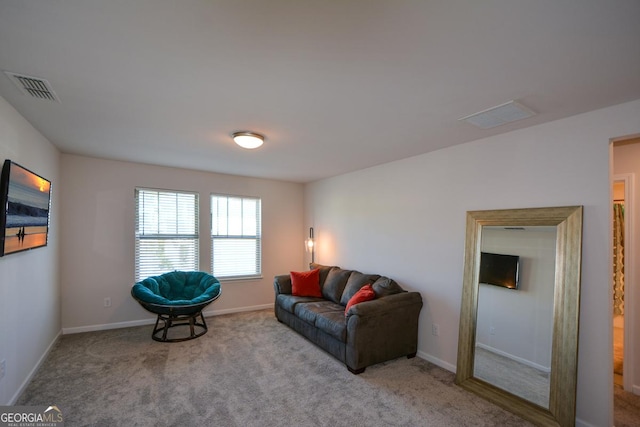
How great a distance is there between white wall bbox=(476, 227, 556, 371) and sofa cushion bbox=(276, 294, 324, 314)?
7.80ft

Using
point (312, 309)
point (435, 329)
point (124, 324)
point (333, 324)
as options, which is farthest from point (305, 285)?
point (124, 324)

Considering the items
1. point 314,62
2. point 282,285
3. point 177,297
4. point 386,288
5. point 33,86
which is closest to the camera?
point 314,62

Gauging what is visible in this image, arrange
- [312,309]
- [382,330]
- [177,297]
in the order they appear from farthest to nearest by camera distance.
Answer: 1. [177,297]
2. [312,309]
3. [382,330]

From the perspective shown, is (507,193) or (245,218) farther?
(245,218)

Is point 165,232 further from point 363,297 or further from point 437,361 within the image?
point 437,361

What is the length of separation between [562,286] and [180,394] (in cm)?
352

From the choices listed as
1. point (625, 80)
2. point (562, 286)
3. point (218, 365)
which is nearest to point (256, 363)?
point (218, 365)

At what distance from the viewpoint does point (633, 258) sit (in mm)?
3037

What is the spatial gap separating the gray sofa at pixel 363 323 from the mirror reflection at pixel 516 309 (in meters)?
0.78

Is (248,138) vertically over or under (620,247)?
over

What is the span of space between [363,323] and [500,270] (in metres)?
1.50

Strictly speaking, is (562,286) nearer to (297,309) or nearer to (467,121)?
(467,121)

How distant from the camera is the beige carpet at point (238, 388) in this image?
8.28 feet

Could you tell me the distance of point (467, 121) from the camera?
2.78 m
